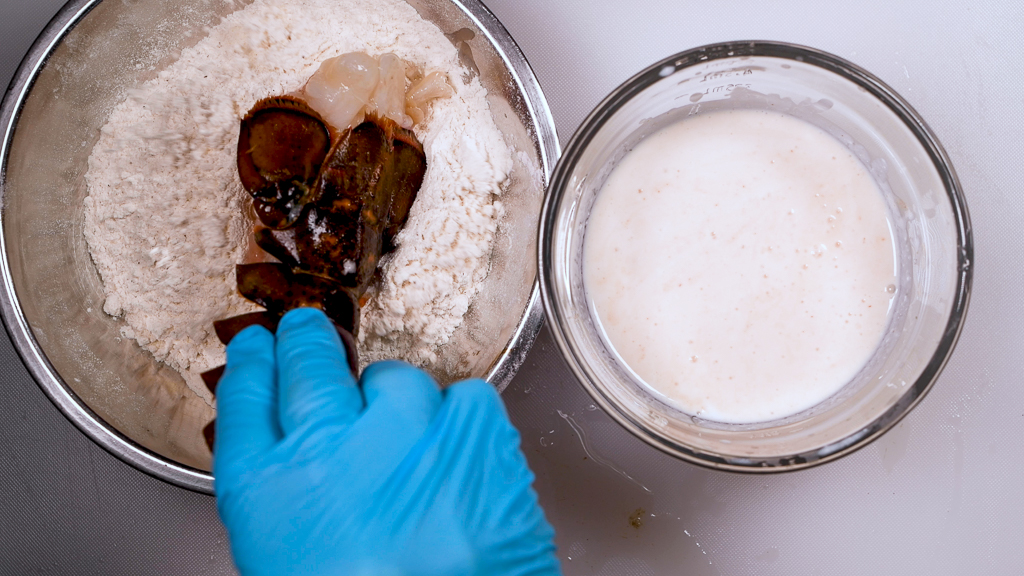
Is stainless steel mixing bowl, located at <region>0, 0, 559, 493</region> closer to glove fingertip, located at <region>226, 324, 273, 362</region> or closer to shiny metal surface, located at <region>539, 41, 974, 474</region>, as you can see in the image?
shiny metal surface, located at <region>539, 41, 974, 474</region>

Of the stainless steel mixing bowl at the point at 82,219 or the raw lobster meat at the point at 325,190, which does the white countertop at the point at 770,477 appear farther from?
the raw lobster meat at the point at 325,190

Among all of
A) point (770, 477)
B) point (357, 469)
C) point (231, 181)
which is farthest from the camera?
point (770, 477)

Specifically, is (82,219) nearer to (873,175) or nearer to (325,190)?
(325,190)

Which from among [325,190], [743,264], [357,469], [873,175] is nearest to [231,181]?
[325,190]

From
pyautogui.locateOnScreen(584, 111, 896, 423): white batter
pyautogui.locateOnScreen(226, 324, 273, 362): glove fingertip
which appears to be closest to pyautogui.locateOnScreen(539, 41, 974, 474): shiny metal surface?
pyautogui.locateOnScreen(584, 111, 896, 423): white batter

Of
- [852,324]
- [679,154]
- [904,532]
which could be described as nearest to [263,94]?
[679,154]

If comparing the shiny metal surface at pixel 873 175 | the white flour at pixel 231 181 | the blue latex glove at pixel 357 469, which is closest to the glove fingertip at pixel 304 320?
the blue latex glove at pixel 357 469
